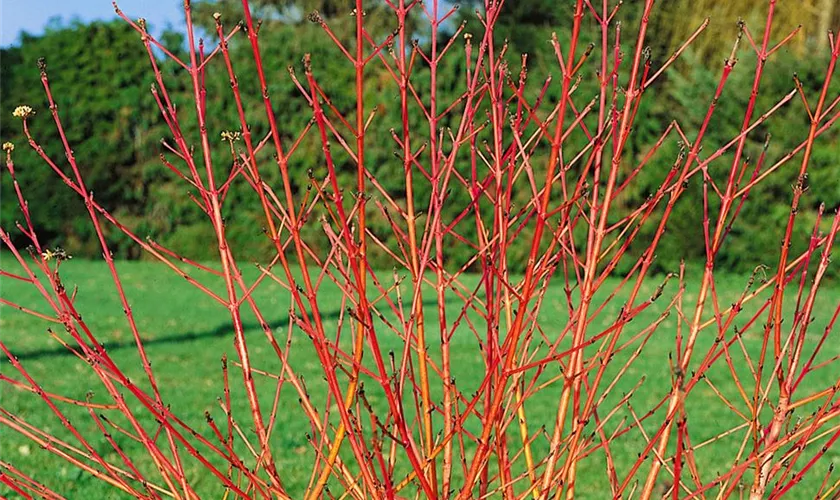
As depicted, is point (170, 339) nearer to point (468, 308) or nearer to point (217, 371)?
point (217, 371)

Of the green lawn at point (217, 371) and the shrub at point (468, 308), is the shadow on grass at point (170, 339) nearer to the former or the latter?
the green lawn at point (217, 371)

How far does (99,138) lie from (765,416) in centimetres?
930

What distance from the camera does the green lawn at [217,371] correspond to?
506cm

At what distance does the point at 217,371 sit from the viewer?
7.26 metres

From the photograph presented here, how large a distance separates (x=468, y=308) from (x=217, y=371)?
2960 mm

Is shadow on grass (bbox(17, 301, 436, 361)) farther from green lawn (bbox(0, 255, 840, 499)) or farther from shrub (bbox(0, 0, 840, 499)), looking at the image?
shrub (bbox(0, 0, 840, 499))

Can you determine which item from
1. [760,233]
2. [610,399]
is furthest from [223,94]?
[610,399]

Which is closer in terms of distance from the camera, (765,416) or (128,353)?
(765,416)

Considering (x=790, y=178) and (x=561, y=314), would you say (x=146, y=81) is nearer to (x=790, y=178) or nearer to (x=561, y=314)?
(x=561, y=314)

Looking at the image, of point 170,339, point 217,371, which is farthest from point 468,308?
point 217,371

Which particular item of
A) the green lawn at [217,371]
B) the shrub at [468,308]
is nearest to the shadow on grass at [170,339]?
the green lawn at [217,371]

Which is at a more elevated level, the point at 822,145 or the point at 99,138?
the point at 99,138

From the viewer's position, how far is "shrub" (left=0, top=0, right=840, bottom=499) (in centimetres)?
181

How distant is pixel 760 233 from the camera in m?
12.3
